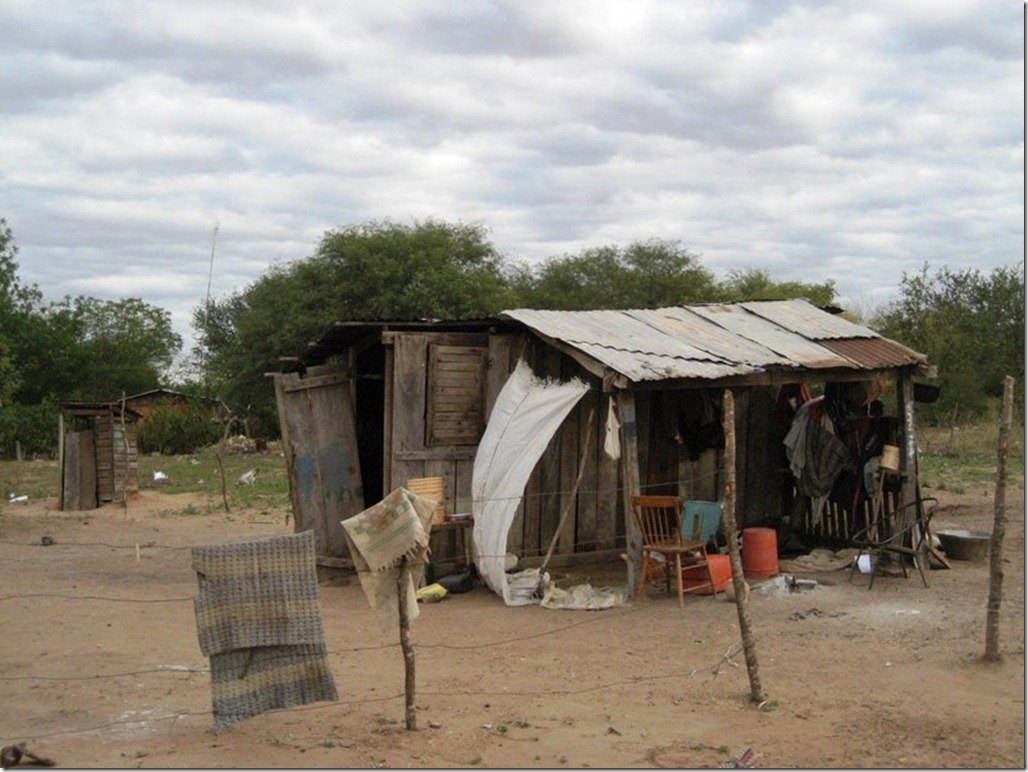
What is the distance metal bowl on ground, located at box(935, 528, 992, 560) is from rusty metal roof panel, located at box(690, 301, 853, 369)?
2.28 meters

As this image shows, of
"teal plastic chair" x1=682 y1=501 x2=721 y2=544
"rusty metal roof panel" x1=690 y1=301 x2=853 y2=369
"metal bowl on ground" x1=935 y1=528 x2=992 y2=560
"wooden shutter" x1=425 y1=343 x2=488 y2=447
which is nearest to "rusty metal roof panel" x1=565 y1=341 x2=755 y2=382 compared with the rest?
"rusty metal roof panel" x1=690 y1=301 x2=853 y2=369

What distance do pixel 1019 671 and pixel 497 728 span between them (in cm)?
356

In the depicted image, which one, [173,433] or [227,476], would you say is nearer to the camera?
[227,476]

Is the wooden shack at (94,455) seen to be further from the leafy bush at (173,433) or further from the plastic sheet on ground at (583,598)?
the leafy bush at (173,433)

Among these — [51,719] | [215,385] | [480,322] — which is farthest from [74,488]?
[215,385]

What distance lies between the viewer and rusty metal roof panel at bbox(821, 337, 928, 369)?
11.5 metres

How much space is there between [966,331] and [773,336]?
20057mm

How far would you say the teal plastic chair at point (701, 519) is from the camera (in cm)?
1074

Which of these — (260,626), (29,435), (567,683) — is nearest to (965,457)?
(567,683)

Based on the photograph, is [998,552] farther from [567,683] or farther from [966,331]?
[966,331]

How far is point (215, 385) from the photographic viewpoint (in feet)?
130

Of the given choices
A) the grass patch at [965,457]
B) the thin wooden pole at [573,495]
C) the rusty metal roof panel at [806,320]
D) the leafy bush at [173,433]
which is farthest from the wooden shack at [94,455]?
the leafy bush at [173,433]

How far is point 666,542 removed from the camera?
10.1 meters

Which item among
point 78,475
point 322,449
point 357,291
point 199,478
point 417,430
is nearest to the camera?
point 417,430
